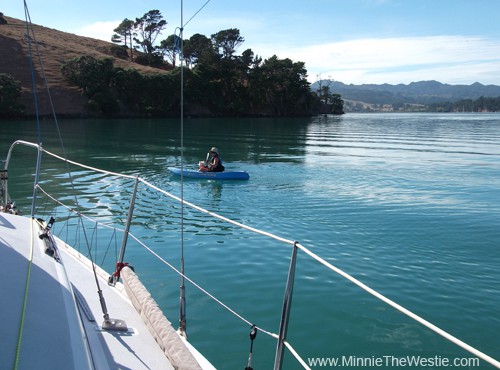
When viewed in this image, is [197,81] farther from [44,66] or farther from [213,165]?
[213,165]

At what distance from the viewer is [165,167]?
2886 cm

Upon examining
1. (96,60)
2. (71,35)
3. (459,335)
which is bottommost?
(459,335)

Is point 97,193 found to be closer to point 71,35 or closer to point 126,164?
point 126,164

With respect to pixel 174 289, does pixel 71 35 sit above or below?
above

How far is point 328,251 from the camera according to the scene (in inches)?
494

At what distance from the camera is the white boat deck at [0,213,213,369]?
3.41m

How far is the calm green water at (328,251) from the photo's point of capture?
819 centimetres

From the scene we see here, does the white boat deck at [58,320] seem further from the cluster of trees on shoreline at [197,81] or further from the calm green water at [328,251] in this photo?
the cluster of trees on shoreline at [197,81]

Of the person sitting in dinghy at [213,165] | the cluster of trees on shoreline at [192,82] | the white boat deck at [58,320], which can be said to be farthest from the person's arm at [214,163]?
the cluster of trees on shoreline at [192,82]

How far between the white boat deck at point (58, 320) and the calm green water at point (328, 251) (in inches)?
102

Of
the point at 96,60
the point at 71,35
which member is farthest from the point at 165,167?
the point at 71,35

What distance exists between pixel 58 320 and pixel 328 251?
9404mm

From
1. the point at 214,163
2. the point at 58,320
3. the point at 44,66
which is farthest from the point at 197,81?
the point at 58,320

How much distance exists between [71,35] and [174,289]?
451 feet
